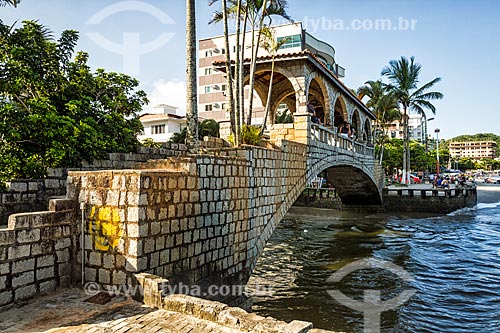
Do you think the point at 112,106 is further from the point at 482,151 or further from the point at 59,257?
the point at 482,151

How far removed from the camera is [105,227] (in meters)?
6.36

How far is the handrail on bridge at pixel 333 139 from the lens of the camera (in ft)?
47.8

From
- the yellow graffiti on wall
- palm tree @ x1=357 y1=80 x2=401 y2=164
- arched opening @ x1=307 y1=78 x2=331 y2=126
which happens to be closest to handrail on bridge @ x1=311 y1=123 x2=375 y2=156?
arched opening @ x1=307 y1=78 x2=331 y2=126

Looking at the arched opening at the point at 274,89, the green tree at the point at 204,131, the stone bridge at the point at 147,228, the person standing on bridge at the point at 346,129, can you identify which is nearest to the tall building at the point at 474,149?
the green tree at the point at 204,131

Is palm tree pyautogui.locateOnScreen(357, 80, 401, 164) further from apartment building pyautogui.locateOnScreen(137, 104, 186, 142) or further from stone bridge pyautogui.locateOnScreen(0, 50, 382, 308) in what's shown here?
stone bridge pyautogui.locateOnScreen(0, 50, 382, 308)

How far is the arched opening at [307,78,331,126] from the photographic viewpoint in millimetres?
17234

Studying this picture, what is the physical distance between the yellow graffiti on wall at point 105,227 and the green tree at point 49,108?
2822 mm

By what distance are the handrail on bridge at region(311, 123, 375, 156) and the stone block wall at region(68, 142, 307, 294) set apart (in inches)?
200

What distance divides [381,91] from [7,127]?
122 ft

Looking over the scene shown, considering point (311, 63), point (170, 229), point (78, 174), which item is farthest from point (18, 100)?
point (311, 63)

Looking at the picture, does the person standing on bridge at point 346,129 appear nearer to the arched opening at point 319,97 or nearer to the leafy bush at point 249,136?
the arched opening at point 319,97

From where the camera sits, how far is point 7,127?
7.84 meters

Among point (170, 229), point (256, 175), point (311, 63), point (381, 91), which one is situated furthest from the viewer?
point (381, 91)

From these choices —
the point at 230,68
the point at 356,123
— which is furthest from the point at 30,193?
the point at 356,123
